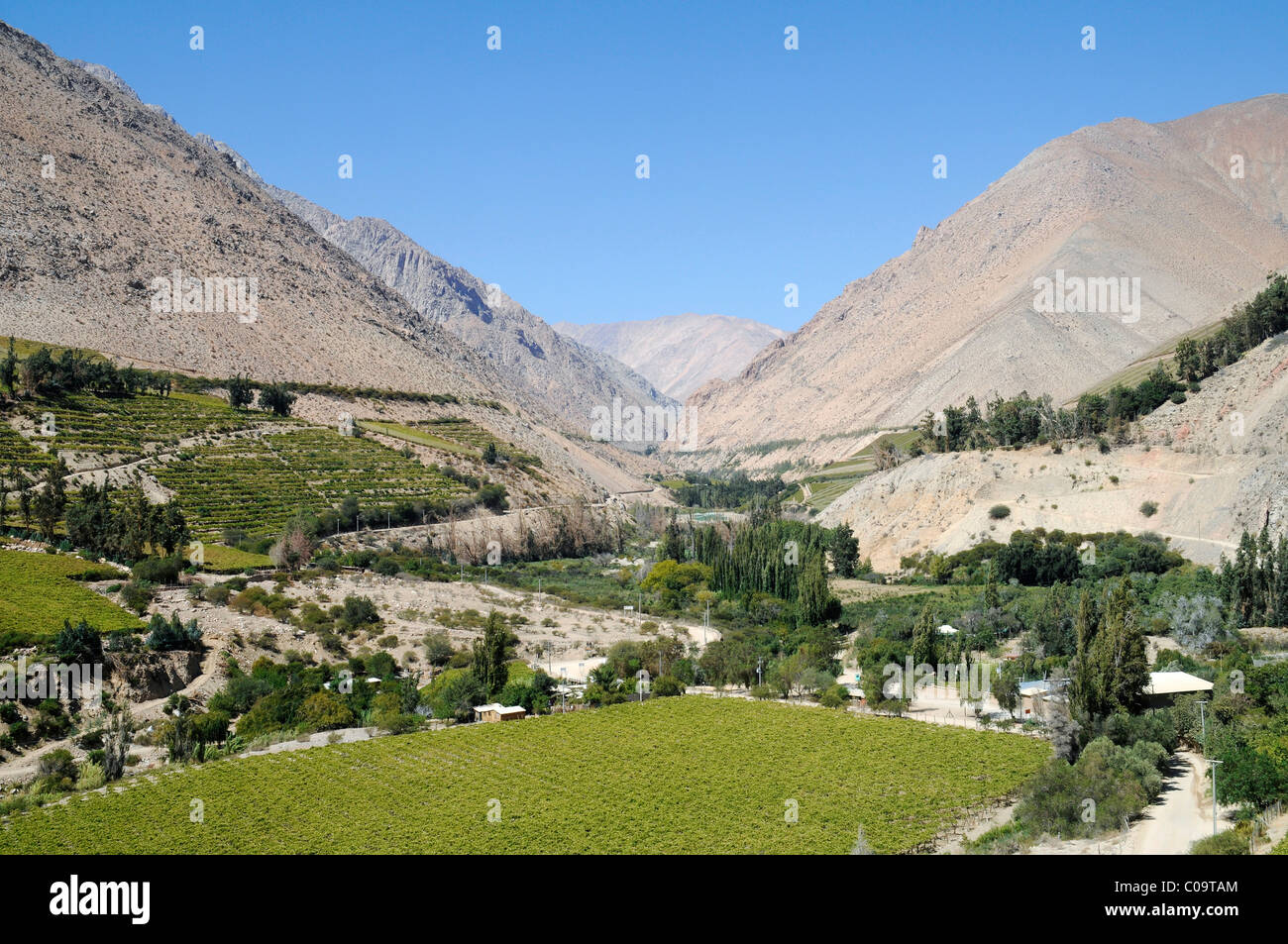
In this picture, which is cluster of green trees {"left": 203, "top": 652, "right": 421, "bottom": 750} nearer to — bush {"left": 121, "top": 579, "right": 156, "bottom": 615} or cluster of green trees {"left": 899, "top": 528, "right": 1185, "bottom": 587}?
bush {"left": 121, "top": 579, "right": 156, "bottom": 615}

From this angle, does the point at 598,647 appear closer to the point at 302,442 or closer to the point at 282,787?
the point at 282,787

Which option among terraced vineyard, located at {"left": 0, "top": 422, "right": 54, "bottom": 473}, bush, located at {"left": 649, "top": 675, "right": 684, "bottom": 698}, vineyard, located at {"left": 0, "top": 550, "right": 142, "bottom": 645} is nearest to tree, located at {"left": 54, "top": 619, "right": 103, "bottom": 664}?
vineyard, located at {"left": 0, "top": 550, "right": 142, "bottom": 645}

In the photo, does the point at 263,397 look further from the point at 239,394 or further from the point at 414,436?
the point at 414,436

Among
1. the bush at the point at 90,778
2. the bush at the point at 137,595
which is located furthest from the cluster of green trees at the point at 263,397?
the bush at the point at 90,778

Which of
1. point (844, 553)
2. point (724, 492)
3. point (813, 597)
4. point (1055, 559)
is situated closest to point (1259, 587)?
point (1055, 559)

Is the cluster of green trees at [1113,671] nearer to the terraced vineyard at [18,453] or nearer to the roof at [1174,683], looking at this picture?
the roof at [1174,683]

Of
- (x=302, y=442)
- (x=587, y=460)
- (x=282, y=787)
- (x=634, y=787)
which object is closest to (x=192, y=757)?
(x=282, y=787)
